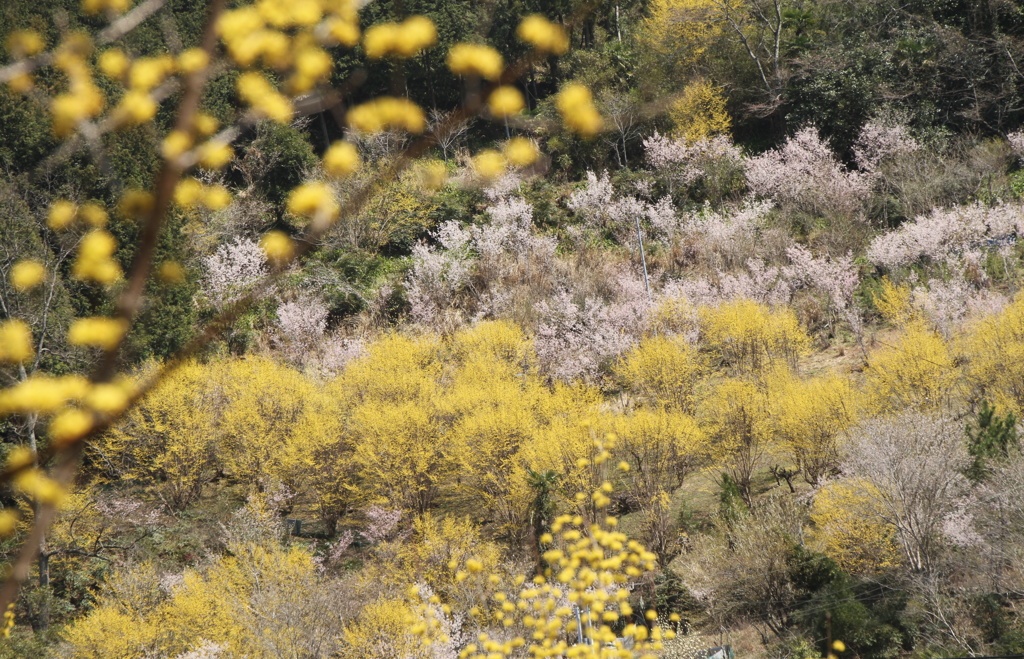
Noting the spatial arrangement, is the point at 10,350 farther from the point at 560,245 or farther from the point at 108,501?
the point at 560,245

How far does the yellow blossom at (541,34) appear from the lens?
1.62 m

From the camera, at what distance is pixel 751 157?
96.7 ft

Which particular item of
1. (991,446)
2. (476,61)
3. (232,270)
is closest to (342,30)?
(476,61)

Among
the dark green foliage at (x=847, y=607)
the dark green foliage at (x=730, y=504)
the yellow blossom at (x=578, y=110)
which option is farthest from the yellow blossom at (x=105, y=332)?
the dark green foliage at (x=730, y=504)

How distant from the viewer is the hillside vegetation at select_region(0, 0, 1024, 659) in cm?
233

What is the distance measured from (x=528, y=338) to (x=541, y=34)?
Result: 21724 mm

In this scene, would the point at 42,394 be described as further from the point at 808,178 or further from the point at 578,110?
the point at 808,178

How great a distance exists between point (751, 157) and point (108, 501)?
86.5ft

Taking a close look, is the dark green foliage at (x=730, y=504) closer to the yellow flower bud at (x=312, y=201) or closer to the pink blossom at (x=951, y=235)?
the pink blossom at (x=951, y=235)

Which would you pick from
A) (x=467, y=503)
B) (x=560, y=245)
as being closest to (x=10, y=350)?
(x=467, y=503)

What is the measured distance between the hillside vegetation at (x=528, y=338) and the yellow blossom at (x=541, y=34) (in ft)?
0.14

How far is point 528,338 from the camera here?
23359mm

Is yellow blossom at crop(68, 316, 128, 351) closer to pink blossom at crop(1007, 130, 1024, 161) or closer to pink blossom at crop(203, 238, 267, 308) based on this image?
pink blossom at crop(203, 238, 267, 308)

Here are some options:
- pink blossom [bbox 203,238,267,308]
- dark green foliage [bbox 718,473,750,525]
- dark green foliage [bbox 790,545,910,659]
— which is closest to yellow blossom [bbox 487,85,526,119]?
dark green foliage [bbox 790,545,910,659]
